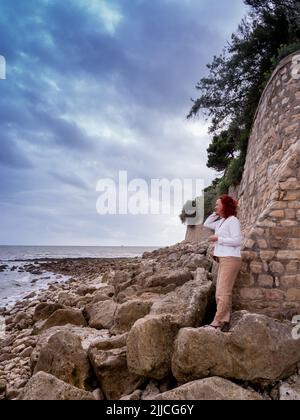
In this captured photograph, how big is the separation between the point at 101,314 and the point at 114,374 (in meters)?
2.36

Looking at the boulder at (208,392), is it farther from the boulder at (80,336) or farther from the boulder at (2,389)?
the boulder at (2,389)

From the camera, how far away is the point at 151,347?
3.94 metres

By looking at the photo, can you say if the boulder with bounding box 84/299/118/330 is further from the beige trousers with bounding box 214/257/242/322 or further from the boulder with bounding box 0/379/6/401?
the beige trousers with bounding box 214/257/242/322

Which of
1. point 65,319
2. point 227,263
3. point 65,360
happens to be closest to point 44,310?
point 65,319

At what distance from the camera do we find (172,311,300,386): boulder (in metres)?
3.64

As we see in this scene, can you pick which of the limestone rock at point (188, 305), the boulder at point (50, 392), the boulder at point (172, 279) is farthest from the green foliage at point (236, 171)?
the boulder at point (50, 392)

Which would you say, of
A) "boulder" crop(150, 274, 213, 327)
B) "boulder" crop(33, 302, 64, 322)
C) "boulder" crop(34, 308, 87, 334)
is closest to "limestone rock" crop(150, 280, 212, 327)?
"boulder" crop(150, 274, 213, 327)

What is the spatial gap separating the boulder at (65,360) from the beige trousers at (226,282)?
1.91 m

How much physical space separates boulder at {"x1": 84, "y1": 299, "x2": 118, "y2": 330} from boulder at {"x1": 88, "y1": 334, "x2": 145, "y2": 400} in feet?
5.52

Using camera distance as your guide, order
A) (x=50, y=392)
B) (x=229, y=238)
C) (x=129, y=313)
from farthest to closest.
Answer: (x=129, y=313)
(x=229, y=238)
(x=50, y=392)

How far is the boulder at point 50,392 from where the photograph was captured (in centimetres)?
336

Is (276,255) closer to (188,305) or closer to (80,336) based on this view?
(188,305)

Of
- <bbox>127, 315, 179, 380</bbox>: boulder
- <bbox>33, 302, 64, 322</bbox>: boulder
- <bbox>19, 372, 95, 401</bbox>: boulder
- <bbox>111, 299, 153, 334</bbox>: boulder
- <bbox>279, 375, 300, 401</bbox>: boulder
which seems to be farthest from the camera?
<bbox>33, 302, 64, 322</bbox>: boulder
